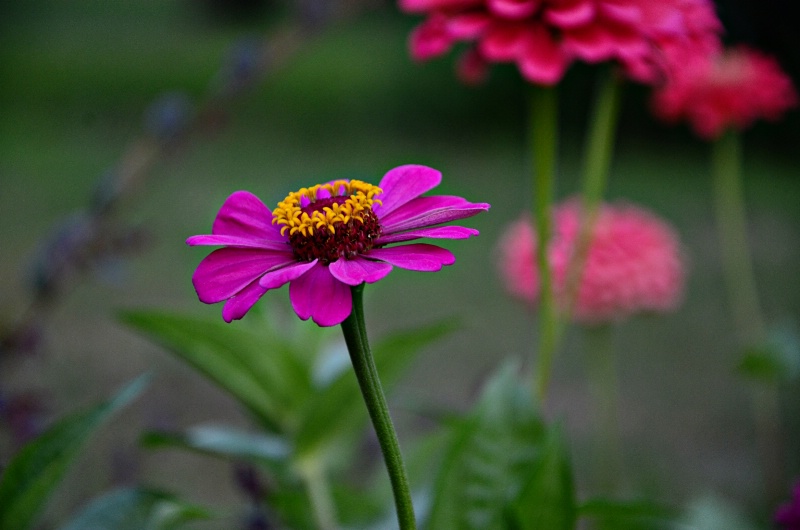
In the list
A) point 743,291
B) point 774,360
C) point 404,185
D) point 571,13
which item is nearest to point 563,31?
point 571,13

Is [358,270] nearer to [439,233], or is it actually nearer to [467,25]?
[439,233]

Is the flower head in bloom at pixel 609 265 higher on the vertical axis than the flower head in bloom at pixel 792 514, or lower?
higher

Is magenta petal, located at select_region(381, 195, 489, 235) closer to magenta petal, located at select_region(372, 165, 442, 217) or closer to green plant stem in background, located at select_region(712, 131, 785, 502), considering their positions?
magenta petal, located at select_region(372, 165, 442, 217)

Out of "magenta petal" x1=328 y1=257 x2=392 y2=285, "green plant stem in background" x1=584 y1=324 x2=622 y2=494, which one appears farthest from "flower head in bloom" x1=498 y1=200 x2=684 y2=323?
"magenta petal" x1=328 y1=257 x2=392 y2=285

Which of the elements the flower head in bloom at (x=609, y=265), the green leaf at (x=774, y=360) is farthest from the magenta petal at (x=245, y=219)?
the green leaf at (x=774, y=360)

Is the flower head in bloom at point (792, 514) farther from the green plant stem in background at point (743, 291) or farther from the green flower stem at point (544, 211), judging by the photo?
the green plant stem in background at point (743, 291)

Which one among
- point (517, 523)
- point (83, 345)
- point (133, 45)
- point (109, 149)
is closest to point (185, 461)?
point (83, 345)
